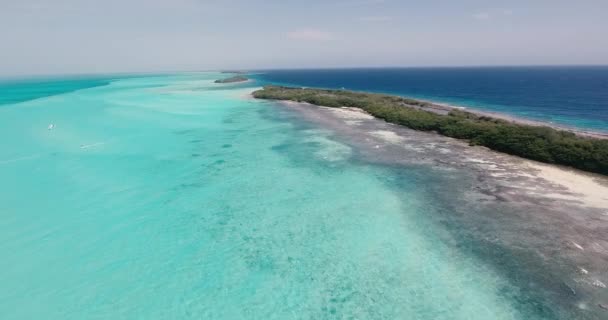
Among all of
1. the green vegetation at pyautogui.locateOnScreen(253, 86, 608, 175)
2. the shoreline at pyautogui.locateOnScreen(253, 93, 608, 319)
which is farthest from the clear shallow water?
the green vegetation at pyautogui.locateOnScreen(253, 86, 608, 175)

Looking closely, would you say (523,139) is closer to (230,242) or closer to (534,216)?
(534,216)

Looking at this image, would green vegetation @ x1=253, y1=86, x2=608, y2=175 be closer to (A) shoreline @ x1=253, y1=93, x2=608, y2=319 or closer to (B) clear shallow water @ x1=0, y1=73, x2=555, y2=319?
(A) shoreline @ x1=253, y1=93, x2=608, y2=319

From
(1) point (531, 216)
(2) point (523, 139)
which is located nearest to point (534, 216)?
(1) point (531, 216)

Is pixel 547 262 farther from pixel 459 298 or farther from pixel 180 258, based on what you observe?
pixel 180 258

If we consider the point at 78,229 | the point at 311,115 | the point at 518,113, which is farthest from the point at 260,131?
the point at 518,113

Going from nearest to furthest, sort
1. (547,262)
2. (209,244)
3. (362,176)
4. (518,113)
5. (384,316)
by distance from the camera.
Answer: (384,316) → (547,262) → (209,244) → (362,176) → (518,113)

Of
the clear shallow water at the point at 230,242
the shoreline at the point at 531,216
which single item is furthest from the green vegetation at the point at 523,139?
the clear shallow water at the point at 230,242
